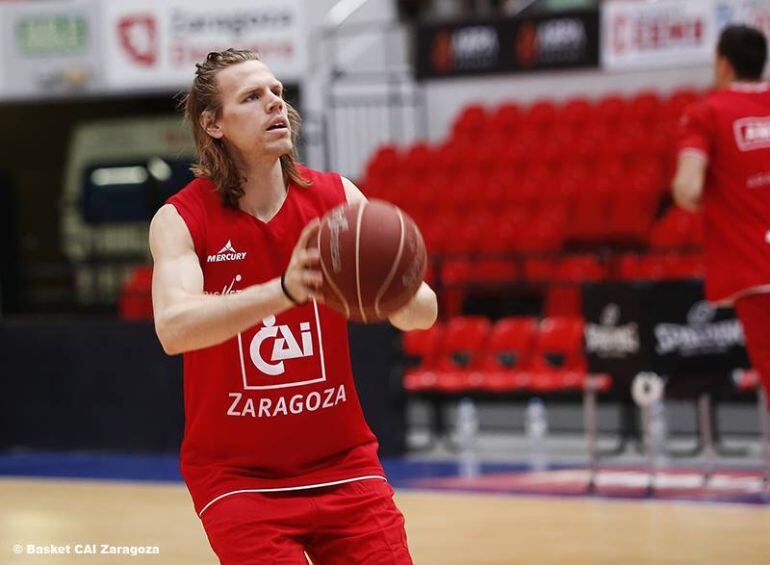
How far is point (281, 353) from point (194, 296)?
38cm

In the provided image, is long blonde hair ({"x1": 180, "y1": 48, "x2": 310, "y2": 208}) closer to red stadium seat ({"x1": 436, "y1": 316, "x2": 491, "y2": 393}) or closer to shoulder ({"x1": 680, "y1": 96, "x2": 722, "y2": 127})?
shoulder ({"x1": 680, "y1": 96, "x2": 722, "y2": 127})

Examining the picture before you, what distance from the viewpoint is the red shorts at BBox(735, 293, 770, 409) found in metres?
5.46

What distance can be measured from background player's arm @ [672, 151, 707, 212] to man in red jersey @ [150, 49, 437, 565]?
221 cm

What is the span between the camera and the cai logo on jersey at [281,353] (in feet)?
12.0

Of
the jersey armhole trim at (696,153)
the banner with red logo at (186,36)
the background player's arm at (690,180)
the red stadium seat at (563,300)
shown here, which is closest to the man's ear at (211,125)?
the background player's arm at (690,180)

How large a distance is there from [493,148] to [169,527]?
23.4 ft

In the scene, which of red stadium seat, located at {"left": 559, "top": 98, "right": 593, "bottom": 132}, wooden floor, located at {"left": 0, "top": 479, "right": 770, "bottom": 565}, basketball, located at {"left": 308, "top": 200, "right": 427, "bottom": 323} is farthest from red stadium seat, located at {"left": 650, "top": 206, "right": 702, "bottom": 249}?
basketball, located at {"left": 308, "top": 200, "right": 427, "bottom": 323}

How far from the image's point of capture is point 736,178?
563 cm

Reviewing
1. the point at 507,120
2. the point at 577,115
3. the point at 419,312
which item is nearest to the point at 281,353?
the point at 419,312

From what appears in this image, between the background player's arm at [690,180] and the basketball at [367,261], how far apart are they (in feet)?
8.16

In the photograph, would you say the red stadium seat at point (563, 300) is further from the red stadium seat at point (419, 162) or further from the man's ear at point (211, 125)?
the man's ear at point (211, 125)

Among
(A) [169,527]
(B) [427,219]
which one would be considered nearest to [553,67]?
(B) [427,219]

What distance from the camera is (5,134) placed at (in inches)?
750

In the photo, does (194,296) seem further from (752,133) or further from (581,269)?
(581,269)
